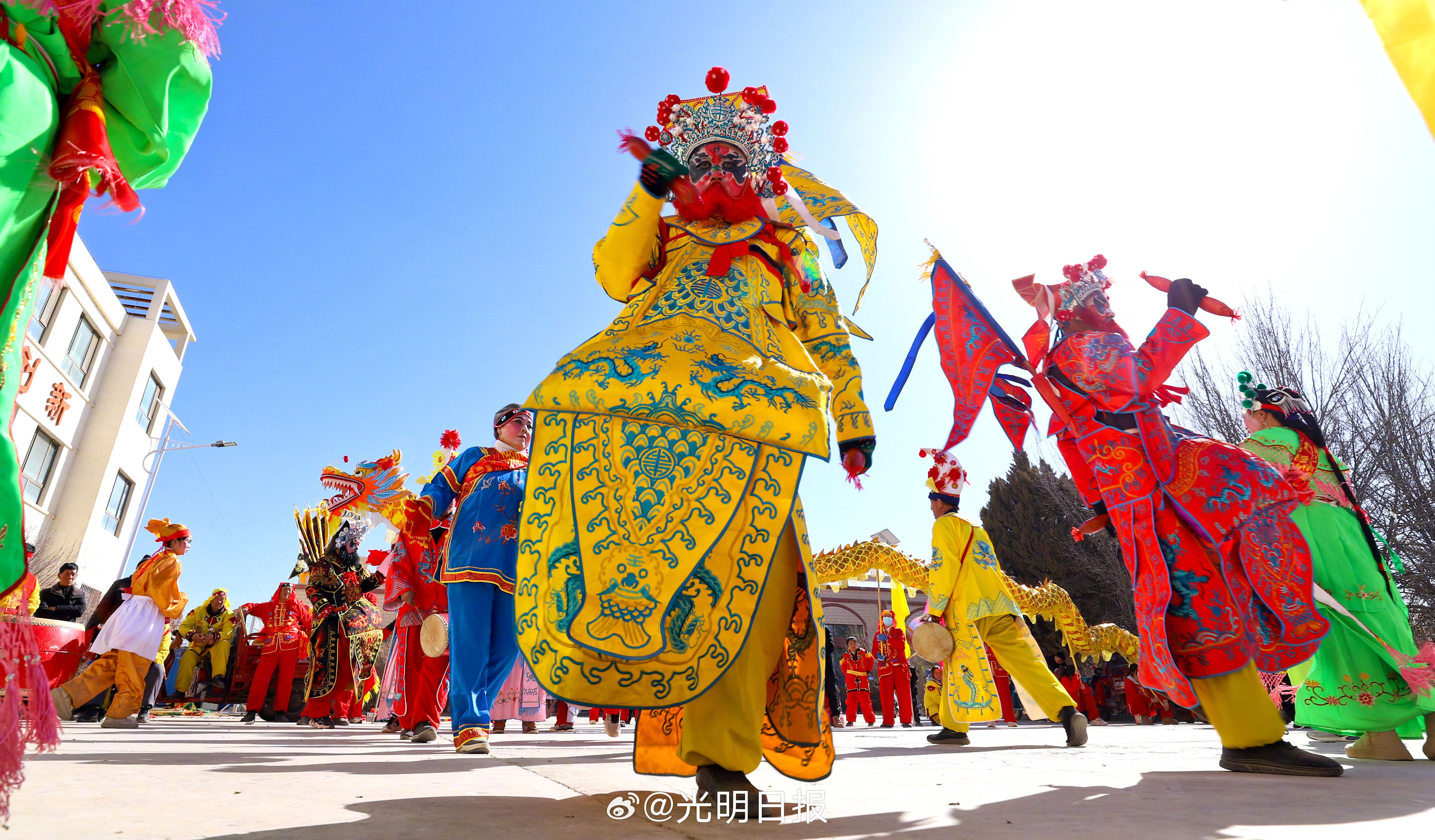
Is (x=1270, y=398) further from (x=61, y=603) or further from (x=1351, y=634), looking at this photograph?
(x=61, y=603)

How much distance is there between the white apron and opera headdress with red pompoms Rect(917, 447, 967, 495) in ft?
23.3

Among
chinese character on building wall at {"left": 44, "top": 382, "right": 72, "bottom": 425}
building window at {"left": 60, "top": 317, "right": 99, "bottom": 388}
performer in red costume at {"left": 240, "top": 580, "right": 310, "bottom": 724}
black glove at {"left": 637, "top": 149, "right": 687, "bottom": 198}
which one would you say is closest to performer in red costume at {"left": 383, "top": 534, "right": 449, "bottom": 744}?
black glove at {"left": 637, "top": 149, "right": 687, "bottom": 198}

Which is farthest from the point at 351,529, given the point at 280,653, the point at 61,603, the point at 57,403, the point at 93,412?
the point at 93,412

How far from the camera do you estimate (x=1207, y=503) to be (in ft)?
10.1

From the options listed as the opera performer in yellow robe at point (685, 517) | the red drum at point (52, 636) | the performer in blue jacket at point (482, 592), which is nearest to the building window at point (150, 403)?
the performer in blue jacket at point (482, 592)

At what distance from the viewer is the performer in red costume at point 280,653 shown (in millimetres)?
9234

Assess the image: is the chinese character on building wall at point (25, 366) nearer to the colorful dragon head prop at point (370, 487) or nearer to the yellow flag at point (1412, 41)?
the yellow flag at point (1412, 41)

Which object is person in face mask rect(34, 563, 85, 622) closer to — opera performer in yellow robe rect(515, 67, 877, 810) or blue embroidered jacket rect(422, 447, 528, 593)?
blue embroidered jacket rect(422, 447, 528, 593)

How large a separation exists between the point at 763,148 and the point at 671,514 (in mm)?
1595

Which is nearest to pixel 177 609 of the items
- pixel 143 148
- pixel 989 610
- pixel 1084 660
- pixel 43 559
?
pixel 143 148

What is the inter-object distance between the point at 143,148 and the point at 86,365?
1158 inches

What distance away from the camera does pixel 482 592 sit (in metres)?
3.95

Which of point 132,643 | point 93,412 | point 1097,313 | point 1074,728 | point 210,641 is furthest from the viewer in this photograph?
point 93,412

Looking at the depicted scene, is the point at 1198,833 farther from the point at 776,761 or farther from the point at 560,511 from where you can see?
the point at 560,511
